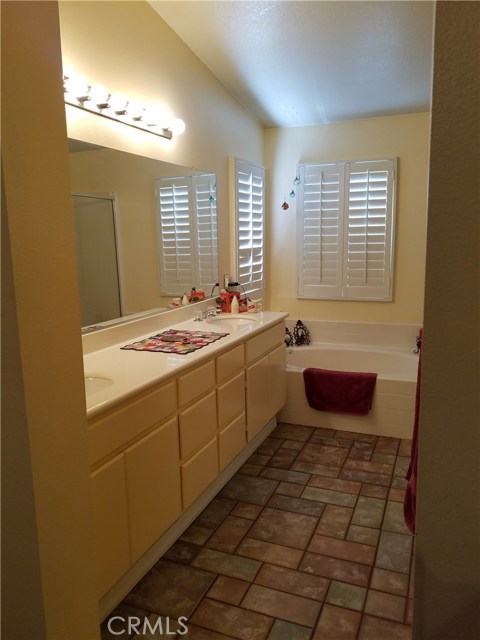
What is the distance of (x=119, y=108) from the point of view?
2.38 metres

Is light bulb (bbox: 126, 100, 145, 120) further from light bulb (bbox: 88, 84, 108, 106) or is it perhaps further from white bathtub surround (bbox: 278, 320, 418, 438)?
white bathtub surround (bbox: 278, 320, 418, 438)

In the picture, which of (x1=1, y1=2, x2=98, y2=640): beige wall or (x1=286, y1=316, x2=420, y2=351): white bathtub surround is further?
(x1=286, y1=316, x2=420, y2=351): white bathtub surround

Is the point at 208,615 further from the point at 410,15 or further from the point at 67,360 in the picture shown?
the point at 410,15

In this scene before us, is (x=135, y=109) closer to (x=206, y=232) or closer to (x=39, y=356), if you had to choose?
(x=206, y=232)

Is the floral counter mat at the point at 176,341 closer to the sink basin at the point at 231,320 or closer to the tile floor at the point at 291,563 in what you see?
the sink basin at the point at 231,320

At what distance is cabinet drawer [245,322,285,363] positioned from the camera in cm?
288

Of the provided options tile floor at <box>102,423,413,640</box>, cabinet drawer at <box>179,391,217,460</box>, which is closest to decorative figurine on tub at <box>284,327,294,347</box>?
tile floor at <box>102,423,413,640</box>

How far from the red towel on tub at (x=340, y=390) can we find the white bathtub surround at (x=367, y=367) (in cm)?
5

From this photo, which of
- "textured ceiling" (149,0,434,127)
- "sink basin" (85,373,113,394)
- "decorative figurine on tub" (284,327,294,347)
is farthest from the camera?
"decorative figurine on tub" (284,327,294,347)

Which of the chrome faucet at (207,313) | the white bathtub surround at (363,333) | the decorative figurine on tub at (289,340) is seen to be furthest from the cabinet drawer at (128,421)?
the white bathtub surround at (363,333)

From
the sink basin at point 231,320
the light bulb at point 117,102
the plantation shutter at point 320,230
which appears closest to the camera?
the light bulb at point 117,102

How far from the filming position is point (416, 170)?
13.4 feet

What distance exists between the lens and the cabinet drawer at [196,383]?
6.95 feet

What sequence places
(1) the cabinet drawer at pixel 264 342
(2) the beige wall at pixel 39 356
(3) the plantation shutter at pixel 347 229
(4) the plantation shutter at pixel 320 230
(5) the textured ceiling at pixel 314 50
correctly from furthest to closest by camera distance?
(4) the plantation shutter at pixel 320 230
(3) the plantation shutter at pixel 347 229
(1) the cabinet drawer at pixel 264 342
(5) the textured ceiling at pixel 314 50
(2) the beige wall at pixel 39 356
